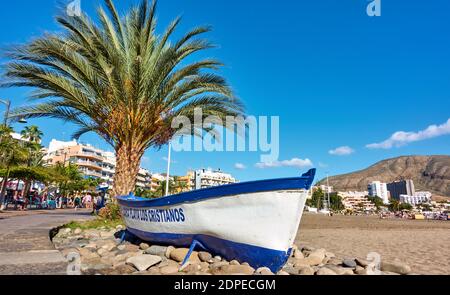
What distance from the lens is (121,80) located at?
8.52m

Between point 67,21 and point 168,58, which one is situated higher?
point 67,21

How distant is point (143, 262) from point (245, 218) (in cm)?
173

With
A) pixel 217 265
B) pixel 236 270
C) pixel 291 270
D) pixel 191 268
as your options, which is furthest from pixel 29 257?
pixel 291 270

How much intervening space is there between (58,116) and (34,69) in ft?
5.91

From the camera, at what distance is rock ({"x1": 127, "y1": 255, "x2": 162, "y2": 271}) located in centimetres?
436

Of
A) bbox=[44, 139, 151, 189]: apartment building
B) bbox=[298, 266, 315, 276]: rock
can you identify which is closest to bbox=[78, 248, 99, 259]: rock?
bbox=[298, 266, 315, 276]: rock

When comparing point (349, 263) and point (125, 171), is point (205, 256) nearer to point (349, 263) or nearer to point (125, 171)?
point (349, 263)

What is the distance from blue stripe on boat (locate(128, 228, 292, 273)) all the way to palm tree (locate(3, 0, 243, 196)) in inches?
188

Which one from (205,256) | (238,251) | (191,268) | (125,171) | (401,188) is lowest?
(191,268)

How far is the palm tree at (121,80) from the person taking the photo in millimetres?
8281

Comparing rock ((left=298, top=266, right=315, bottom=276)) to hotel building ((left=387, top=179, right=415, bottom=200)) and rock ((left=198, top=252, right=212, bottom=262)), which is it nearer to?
rock ((left=198, top=252, right=212, bottom=262))

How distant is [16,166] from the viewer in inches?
858
